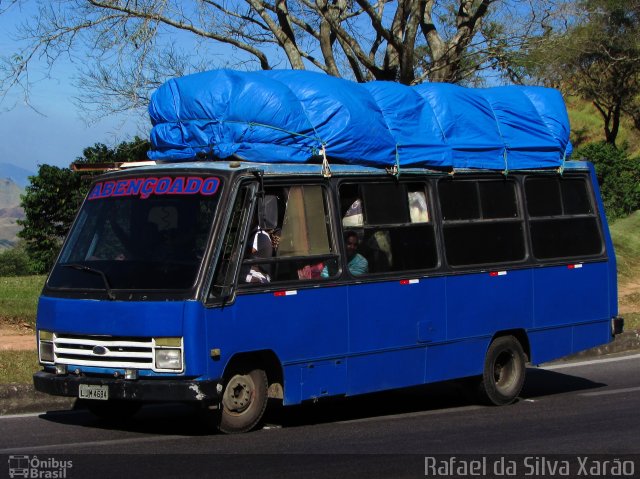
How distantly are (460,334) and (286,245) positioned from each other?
2319 millimetres

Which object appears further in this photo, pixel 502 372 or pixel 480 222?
pixel 502 372

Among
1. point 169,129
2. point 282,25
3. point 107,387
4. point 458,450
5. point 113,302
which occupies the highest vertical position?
point 282,25

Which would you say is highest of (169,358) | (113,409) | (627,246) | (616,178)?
(616,178)

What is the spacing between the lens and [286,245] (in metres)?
9.06

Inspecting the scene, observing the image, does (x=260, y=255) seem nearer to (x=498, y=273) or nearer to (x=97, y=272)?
(x=97, y=272)

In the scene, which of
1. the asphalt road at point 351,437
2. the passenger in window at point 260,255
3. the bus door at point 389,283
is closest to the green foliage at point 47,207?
the asphalt road at point 351,437

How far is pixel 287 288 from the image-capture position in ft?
29.1

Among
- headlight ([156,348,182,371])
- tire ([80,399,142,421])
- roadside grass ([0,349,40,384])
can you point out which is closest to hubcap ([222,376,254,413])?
headlight ([156,348,182,371])

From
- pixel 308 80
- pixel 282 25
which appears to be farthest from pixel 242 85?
pixel 282 25

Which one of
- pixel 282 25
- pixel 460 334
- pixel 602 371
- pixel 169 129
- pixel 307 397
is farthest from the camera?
pixel 282 25

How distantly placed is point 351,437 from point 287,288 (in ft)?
4.33

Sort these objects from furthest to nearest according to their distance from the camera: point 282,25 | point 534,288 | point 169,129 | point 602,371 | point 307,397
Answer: point 282,25, point 602,371, point 534,288, point 169,129, point 307,397

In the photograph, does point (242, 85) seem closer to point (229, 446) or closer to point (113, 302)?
point (113, 302)

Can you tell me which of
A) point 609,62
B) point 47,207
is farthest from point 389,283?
point 609,62
